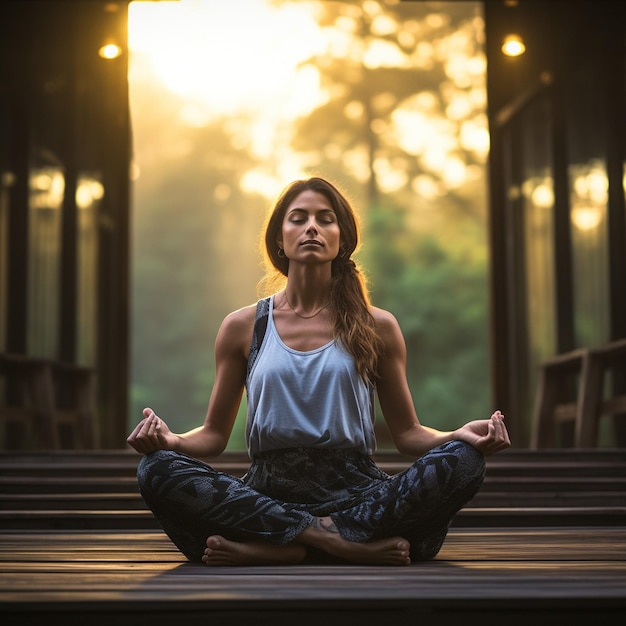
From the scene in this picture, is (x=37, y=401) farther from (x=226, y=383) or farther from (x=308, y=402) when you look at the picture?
(x=308, y=402)

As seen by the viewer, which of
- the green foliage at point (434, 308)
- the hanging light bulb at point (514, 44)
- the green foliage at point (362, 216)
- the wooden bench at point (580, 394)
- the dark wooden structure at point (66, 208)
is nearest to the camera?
the wooden bench at point (580, 394)

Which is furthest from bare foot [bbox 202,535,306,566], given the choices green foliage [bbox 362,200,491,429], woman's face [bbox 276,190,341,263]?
green foliage [bbox 362,200,491,429]

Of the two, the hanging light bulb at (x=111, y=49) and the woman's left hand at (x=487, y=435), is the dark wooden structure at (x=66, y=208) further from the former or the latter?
the woman's left hand at (x=487, y=435)

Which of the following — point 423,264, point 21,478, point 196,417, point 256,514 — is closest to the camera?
point 256,514

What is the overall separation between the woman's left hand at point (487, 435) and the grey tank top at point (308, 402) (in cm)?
27

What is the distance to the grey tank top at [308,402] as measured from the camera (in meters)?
2.82

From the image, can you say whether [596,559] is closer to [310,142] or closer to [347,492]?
→ [347,492]

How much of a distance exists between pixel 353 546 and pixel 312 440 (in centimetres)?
27

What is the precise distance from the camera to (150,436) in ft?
9.00

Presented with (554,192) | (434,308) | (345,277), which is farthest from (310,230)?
(434,308)

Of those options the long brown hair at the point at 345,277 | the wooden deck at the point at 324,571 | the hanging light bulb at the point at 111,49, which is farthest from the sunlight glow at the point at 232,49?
the long brown hair at the point at 345,277

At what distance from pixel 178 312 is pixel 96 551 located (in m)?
23.1

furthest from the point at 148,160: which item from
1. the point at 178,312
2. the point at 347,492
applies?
the point at 347,492

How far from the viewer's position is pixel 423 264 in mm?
21203
